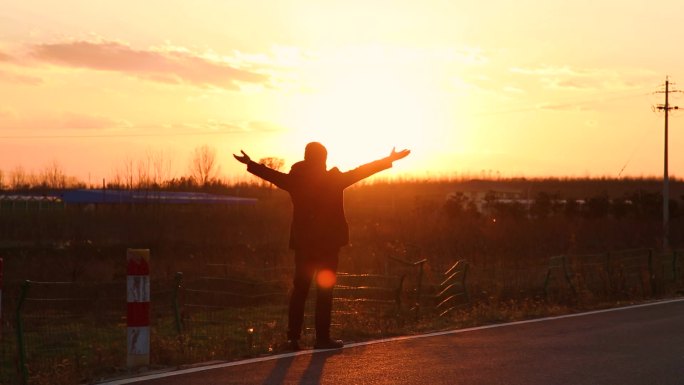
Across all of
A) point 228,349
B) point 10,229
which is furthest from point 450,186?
point 228,349

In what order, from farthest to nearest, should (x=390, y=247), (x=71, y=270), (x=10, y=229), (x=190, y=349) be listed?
1. (x=10, y=229)
2. (x=390, y=247)
3. (x=71, y=270)
4. (x=190, y=349)

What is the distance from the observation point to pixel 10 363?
506 inches

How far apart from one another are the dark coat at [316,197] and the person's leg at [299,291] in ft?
0.50

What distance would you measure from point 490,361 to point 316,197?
7.95 ft

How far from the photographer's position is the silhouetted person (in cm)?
918

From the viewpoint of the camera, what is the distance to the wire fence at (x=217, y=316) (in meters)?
8.61

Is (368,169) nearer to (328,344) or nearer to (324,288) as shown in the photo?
(324,288)

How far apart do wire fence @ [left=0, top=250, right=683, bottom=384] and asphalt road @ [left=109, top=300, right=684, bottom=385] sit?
0.78 metres

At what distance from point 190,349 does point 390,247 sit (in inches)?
1267

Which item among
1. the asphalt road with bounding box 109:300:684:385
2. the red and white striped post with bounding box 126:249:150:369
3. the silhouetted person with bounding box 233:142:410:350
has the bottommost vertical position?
the asphalt road with bounding box 109:300:684:385

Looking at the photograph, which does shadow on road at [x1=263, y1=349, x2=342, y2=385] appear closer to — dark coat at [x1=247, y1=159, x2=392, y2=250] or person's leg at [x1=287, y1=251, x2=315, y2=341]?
person's leg at [x1=287, y1=251, x2=315, y2=341]

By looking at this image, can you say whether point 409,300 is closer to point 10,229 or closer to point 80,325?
point 80,325

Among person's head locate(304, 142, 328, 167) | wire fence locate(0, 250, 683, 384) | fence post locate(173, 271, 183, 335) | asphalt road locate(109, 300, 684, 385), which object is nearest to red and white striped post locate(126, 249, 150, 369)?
wire fence locate(0, 250, 683, 384)

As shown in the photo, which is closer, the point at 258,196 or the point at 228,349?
the point at 228,349
